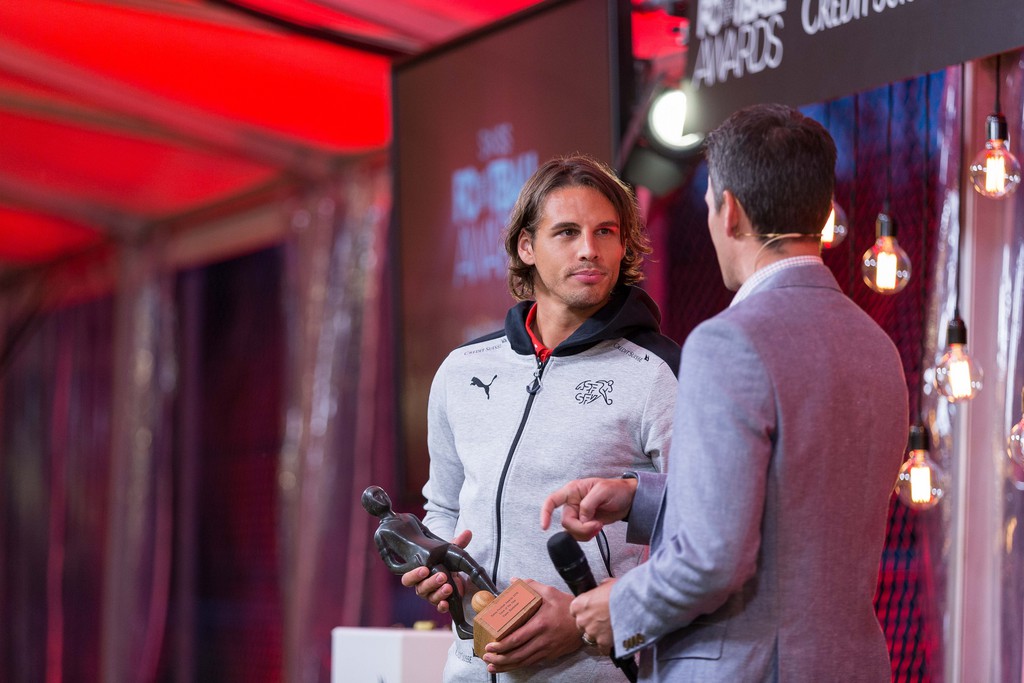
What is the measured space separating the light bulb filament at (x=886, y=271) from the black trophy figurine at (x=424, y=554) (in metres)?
1.11

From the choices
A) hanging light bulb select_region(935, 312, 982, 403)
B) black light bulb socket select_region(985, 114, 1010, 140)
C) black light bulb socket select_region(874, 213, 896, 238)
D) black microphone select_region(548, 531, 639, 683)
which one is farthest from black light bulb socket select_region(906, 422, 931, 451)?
black microphone select_region(548, 531, 639, 683)

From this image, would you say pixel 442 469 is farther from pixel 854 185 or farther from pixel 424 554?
pixel 854 185

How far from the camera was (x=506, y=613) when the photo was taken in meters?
1.86

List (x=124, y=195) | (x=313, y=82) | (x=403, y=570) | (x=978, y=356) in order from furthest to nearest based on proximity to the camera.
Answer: (x=124, y=195) → (x=313, y=82) → (x=978, y=356) → (x=403, y=570)

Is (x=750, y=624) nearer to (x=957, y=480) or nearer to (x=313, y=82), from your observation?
(x=957, y=480)

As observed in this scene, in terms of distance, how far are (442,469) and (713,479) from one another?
0.93 meters

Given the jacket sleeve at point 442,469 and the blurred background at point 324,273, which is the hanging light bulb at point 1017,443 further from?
the jacket sleeve at point 442,469

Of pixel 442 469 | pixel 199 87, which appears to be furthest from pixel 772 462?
pixel 199 87

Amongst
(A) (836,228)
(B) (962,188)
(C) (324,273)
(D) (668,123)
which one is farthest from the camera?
(C) (324,273)

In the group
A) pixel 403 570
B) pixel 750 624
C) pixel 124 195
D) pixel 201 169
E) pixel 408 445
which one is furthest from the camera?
pixel 124 195

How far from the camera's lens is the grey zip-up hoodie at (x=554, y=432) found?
79.0 inches

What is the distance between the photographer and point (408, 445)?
4.02 m

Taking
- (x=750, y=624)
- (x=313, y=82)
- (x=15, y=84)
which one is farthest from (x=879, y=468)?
(x=15, y=84)

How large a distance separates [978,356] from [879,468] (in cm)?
146
